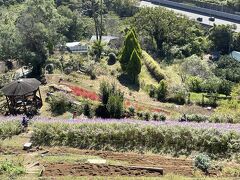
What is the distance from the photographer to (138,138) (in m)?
17.3

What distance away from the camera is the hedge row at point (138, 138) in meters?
16.5

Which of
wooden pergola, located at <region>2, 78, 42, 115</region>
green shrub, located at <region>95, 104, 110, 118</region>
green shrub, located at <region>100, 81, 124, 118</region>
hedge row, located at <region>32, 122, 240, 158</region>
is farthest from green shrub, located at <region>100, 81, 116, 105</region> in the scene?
hedge row, located at <region>32, 122, 240, 158</region>

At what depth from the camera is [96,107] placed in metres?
23.2

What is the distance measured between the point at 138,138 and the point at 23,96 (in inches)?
354

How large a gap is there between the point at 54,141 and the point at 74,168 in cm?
326

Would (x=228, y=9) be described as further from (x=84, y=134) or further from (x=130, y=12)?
(x=84, y=134)

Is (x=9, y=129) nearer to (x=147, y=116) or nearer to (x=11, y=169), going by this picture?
(x=11, y=169)

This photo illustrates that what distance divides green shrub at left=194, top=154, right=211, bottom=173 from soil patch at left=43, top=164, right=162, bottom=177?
1739 millimetres

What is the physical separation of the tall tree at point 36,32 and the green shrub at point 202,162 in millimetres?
19671

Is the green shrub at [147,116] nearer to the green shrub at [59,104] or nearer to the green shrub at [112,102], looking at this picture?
the green shrub at [112,102]

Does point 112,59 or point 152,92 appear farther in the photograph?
point 112,59

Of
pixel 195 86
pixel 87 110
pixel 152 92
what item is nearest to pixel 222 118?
pixel 87 110

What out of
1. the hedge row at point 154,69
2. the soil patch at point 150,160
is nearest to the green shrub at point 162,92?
the hedge row at point 154,69

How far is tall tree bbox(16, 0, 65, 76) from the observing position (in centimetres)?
3123
